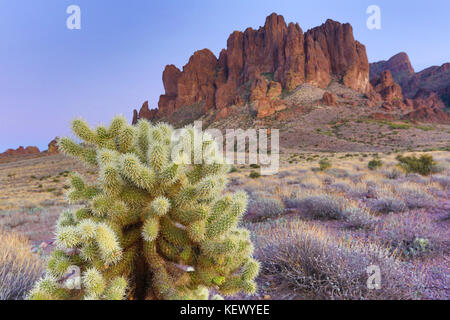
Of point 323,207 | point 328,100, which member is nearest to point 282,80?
point 328,100

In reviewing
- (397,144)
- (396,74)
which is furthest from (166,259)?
(396,74)

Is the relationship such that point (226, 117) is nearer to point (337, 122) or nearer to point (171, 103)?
point (337, 122)

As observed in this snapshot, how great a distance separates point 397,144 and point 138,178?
60.2 m

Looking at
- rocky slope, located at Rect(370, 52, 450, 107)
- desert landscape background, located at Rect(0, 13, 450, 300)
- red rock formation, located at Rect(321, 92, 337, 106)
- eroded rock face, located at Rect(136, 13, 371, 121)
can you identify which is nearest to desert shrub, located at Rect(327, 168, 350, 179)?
desert landscape background, located at Rect(0, 13, 450, 300)

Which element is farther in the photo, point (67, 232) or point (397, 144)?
point (397, 144)

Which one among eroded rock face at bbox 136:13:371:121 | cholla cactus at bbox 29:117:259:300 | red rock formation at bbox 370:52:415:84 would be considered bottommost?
cholla cactus at bbox 29:117:259:300

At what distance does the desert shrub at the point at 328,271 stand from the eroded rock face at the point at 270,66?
73.6 m

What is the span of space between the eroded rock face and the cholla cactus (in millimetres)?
74550

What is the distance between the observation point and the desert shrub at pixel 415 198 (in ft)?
19.9

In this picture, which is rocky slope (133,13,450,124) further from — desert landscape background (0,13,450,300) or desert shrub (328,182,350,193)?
desert shrub (328,182,350,193)

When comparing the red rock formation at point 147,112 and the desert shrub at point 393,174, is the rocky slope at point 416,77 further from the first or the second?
the desert shrub at point 393,174

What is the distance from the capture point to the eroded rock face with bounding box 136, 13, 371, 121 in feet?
294

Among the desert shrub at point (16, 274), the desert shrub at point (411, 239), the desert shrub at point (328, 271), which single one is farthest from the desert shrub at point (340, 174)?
the desert shrub at point (16, 274)

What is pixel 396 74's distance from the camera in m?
158
